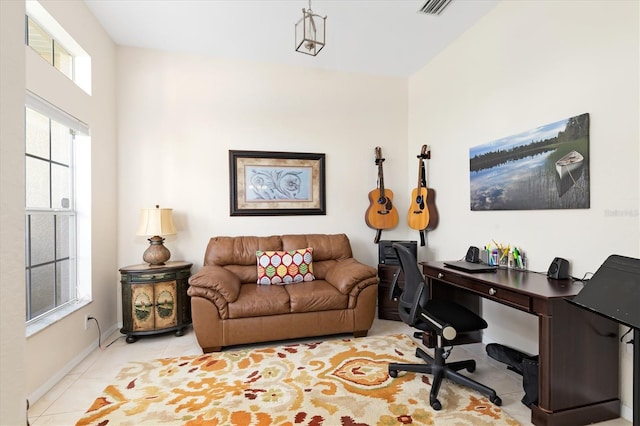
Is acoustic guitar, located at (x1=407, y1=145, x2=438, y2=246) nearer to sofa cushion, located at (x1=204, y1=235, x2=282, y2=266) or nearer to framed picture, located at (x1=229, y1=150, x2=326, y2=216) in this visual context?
framed picture, located at (x1=229, y1=150, x2=326, y2=216)

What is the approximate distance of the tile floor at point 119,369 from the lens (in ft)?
6.23

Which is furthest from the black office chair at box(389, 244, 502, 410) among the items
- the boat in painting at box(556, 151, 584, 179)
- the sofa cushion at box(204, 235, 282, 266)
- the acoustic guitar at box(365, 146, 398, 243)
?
the sofa cushion at box(204, 235, 282, 266)

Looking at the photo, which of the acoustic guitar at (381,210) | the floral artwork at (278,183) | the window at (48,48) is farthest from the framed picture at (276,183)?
the window at (48,48)

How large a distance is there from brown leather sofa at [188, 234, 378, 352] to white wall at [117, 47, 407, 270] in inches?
17.5

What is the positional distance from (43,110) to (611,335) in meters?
4.01

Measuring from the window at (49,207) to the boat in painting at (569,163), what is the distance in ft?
12.0

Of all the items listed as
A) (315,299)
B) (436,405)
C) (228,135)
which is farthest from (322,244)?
(436,405)

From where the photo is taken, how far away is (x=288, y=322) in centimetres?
287

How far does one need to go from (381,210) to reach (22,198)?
3.58 metres

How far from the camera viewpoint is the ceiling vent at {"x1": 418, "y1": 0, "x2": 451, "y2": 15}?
2.61 m

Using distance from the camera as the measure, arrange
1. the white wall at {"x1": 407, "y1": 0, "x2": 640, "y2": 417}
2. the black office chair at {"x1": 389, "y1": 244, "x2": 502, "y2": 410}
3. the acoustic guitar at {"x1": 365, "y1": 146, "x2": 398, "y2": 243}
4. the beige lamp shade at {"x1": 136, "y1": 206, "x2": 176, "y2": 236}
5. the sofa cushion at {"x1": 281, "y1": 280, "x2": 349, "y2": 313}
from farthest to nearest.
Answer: the acoustic guitar at {"x1": 365, "y1": 146, "x2": 398, "y2": 243}
the beige lamp shade at {"x1": 136, "y1": 206, "x2": 176, "y2": 236}
the sofa cushion at {"x1": 281, "y1": 280, "x2": 349, "y2": 313}
the black office chair at {"x1": 389, "y1": 244, "x2": 502, "y2": 410}
the white wall at {"x1": 407, "y1": 0, "x2": 640, "y2": 417}

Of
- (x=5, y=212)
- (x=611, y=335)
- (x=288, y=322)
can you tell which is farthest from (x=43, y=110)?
(x=611, y=335)

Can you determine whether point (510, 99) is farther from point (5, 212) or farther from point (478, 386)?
point (5, 212)

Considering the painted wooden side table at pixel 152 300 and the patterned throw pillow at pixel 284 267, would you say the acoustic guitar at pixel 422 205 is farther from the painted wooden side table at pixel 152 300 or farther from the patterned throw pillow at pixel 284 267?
the painted wooden side table at pixel 152 300
